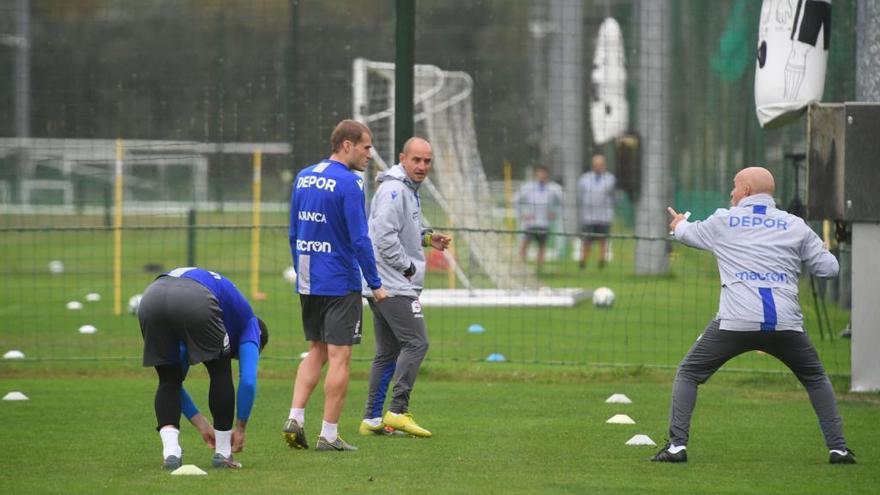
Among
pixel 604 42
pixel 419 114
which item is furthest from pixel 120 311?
pixel 604 42

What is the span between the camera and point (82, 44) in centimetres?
1667

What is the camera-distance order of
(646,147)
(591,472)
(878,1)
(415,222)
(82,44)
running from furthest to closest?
(646,147) → (82,44) → (878,1) → (415,222) → (591,472)

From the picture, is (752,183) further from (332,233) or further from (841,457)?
(332,233)

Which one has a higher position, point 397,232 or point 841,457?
point 397,232

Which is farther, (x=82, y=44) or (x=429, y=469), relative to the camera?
(x=82, y=44)

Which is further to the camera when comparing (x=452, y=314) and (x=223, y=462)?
(x=452, y=314)

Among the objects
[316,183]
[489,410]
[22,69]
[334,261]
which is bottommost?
[489,410]

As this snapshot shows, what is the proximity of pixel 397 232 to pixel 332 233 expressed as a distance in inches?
28.0

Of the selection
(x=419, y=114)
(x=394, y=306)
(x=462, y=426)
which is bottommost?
(x=462, y=426)

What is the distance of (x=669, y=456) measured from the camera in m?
8.18

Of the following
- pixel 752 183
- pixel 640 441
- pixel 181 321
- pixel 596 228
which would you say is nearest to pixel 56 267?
pixel 596 228

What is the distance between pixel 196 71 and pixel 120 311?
2.94 meters

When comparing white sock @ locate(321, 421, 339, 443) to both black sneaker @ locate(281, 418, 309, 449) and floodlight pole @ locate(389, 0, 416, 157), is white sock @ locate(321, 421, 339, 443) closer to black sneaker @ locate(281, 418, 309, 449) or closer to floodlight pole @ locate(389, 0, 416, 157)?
black sneaker @ locate(281, 418, 309, 449)

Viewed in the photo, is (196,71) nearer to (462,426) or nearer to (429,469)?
(462,426)
